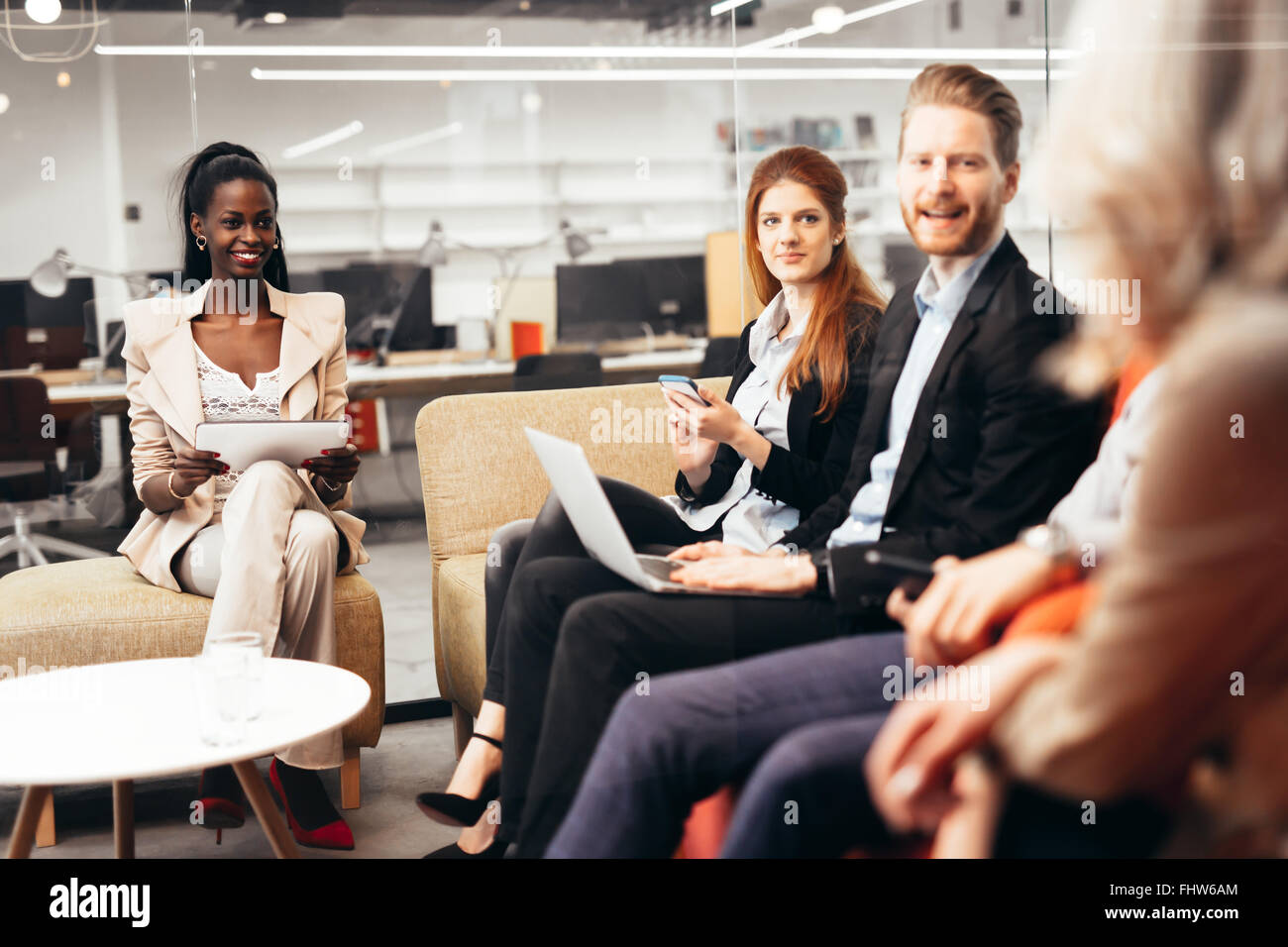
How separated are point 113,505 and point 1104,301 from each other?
3.35m

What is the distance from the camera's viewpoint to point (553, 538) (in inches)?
74.7

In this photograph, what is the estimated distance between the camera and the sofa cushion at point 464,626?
2256 mm

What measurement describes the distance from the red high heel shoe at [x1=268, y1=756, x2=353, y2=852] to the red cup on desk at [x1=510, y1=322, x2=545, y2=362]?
1.78 m

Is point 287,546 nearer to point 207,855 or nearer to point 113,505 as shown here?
Answer: point 207,855

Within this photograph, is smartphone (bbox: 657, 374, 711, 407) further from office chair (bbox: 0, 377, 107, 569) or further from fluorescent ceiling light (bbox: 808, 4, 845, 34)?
office chair (bbox: 0, 377, 107, 569)

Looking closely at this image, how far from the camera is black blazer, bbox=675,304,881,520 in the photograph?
66.3 inches

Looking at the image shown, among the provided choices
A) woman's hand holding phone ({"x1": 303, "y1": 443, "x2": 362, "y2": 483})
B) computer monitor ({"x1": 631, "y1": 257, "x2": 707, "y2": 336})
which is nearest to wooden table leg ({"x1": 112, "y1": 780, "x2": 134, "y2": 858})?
woman's hand holding phone ({"x1": 303, "y1": 443, "x2": 362, "y2": 483})

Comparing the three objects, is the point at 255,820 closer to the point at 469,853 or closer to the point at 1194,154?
the point at 469,853

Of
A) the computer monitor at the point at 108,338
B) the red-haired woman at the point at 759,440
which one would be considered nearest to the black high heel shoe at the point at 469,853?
the red-haired woman at the point at 759,440

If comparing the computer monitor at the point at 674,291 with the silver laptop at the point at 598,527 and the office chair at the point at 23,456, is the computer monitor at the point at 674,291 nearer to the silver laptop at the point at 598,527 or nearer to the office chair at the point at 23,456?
the silver laptop at the point at 598,527

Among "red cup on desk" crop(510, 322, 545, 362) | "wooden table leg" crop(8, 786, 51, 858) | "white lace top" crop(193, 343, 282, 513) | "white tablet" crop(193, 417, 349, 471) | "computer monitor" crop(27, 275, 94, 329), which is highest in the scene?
"computer monitor" crop(27, 275, 94, 329)

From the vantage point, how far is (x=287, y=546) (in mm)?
2289

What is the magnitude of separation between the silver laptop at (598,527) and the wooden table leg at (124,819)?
761mm
